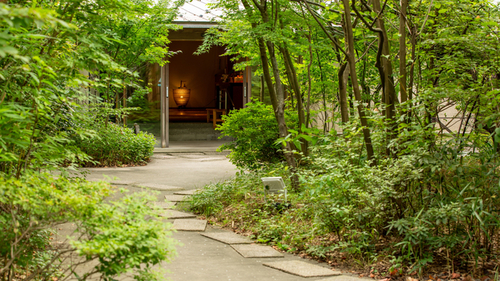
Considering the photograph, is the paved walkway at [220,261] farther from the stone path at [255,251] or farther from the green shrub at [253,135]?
the green shrub at [253,135]

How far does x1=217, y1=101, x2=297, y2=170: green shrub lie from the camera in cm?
693

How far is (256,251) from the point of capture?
4.21 meters

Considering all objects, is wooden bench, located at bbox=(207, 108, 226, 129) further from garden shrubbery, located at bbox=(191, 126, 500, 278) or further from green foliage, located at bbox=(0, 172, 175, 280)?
green foliage, located at bbox=(0, 172, 175, 280)

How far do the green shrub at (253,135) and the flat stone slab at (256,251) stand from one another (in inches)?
104

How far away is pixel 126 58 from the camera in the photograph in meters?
10.3

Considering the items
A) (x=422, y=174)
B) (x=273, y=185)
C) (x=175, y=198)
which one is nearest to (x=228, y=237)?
(x=273, y=185)

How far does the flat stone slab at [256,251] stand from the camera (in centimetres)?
409

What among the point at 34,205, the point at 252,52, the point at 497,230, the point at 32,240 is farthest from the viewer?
the point at 252,52

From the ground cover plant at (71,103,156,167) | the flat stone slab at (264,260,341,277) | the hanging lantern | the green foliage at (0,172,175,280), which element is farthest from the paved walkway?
the hanging lantern

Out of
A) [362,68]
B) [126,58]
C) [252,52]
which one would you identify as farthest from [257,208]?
[126,58]

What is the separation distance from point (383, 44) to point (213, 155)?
8.64m

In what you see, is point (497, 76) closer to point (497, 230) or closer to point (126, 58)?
point (497, 230)

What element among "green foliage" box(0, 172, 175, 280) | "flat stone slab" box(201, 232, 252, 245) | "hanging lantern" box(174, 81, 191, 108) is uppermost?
"hanging lantern" box(174, 81, 191, 108)

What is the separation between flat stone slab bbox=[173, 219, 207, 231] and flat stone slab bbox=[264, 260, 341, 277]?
1420mm
